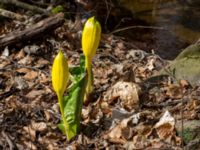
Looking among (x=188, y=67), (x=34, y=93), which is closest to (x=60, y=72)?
(x=34, y=93)

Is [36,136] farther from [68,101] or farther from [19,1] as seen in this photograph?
[19,1]

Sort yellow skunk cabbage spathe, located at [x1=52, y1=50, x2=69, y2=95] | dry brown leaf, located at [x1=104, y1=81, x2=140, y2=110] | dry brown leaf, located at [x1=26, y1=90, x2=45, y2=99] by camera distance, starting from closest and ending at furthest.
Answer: yellow skunk cabbage spathe, located at [x1=52, y1=50, x2=69, y2=95]
dry brown leaf, located at [x1=104, y1=81, x2=140, y2=110]
dry brown leaf, located at [x1=26, y1=90, x2=45, y2=99]

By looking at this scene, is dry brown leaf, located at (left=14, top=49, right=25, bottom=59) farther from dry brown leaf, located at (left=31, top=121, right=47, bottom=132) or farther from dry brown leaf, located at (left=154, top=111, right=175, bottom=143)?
dry brown leaf, located at (left=154, top=111, right=175, bottom=143)

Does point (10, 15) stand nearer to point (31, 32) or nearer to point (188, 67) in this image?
point (31, 32)

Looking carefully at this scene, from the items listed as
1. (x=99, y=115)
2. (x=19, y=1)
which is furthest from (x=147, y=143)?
(x=19, y=1)

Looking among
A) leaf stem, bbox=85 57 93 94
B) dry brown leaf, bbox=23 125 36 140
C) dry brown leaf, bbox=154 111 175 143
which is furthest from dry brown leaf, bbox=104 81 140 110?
dry brown leaf, bbox=23 125 36 140

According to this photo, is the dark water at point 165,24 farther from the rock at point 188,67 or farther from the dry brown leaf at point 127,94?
the dry brown leaf at point 127,94
